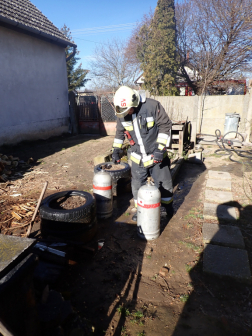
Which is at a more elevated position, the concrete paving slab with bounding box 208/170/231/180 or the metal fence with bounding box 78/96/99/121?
the metal fence with bounding box 78/96/99/121

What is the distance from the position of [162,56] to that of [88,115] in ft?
28.3

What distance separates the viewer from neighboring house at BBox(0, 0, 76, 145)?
9.39 m

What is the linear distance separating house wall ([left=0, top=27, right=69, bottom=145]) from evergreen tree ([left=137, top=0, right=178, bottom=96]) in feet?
24.3

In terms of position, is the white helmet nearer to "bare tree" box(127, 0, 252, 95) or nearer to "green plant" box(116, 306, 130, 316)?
"green plant" box(116, 306, 130, 316)

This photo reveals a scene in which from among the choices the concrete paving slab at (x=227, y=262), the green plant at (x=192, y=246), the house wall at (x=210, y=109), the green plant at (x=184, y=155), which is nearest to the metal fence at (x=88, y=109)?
the house wall at (x=210, y=109)

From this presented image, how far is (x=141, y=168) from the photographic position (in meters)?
3.76

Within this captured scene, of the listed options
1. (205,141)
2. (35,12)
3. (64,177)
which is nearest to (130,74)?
(35,12)

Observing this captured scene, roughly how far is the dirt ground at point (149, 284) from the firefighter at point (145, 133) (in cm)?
78

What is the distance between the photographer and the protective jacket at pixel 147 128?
3.48 m

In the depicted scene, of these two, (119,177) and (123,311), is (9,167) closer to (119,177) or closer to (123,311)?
(119,177)

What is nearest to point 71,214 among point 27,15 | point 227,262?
point 227,262

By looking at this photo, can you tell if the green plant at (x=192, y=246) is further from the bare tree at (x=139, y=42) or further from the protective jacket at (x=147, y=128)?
the bare tree at (x=139, y=42)

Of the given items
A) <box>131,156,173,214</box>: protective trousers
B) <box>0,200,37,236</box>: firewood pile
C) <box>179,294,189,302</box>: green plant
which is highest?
<box>131,156,173,214</box>: protective trousers

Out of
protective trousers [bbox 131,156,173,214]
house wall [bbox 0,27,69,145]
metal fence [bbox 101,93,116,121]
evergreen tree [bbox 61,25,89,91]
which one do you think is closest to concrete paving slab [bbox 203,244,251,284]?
protective trousers [bbox 131,156,173,214]
